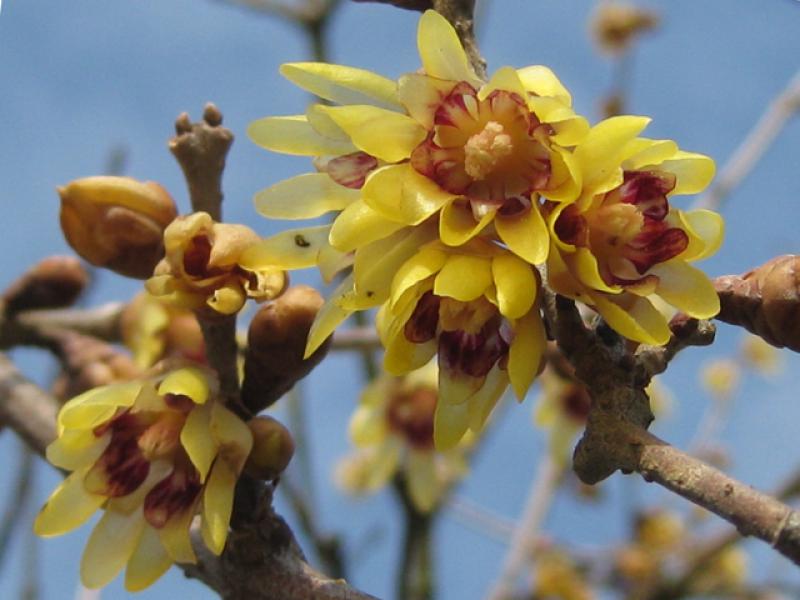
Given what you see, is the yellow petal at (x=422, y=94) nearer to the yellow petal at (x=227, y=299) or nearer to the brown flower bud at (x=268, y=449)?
the yellow petal at (x=227, y=299)

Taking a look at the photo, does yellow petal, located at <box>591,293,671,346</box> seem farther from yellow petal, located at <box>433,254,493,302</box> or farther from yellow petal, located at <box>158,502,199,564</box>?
yellow petal, located at <box>158,502,199,564</box>

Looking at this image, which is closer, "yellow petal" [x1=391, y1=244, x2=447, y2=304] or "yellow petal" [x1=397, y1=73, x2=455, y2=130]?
"yellow petal" [x1=391, y1=244, x2=447, y2=304]

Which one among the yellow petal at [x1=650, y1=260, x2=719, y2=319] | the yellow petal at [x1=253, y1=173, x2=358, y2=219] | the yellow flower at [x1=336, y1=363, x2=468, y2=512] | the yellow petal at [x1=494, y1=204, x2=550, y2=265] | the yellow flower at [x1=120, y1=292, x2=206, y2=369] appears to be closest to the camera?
the yellow petal at [x1=494, y1=204, x2=550, y2=265]

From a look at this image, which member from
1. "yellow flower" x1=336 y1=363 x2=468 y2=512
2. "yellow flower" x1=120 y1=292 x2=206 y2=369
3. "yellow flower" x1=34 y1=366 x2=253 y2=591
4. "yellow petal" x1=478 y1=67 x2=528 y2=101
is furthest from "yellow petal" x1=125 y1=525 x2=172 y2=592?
"yellow flower" x1=336 y1=363 x2=468 y2=512

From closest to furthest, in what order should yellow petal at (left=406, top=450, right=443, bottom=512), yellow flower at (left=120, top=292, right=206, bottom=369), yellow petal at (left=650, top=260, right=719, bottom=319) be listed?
1. yellow petal at (left=650, top=260, right=719, bottom=319)
2. yellow flower at (left=120, top=292, right=206, bottom=369)
3. yellow petal at (left=406, top=450, right=443, bottom=512)

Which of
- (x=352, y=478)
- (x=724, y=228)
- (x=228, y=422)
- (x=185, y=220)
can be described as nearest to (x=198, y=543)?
(x=228, y=422)

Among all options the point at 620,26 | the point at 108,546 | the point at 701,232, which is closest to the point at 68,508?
the point at 108,546

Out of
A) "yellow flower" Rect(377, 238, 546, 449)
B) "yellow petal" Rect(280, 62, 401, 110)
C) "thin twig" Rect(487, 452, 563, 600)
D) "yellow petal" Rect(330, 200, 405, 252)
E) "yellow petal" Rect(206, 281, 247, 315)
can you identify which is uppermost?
"yellow petal" Rect(280, 62, 401, 110)

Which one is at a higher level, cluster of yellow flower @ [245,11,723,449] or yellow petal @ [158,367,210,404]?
cluster of yellow flower @ [245,11,723,449]
